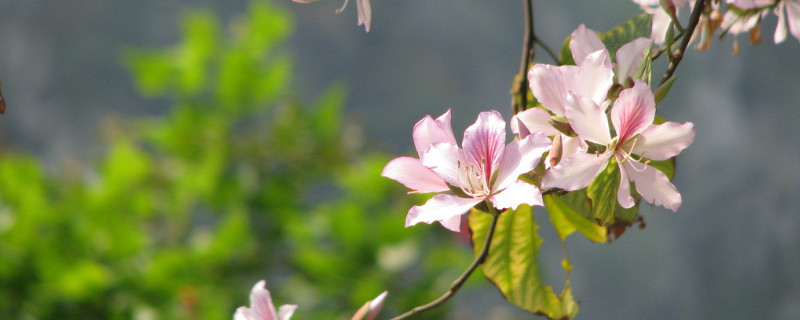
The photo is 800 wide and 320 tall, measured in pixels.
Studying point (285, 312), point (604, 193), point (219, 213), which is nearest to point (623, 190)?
point (604, 193)

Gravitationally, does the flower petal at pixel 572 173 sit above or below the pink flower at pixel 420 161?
below

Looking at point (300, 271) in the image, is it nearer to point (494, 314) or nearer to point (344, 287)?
point (344, 287)

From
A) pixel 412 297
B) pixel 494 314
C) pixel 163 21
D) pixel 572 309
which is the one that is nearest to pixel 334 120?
pixel 412 297

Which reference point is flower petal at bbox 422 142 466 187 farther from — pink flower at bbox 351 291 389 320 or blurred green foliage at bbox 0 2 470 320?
blurred green foliage at bbox 0 2 470 320

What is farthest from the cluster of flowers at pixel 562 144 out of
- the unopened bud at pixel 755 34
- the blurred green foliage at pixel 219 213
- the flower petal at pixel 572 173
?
the blurred green foliage at pixel 219 213

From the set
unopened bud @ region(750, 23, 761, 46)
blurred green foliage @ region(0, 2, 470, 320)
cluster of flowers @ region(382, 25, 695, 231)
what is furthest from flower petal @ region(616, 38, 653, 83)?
blurred green foliage @ region(0, 2, 470, 320)

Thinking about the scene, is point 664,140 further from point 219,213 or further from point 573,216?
point 219,213

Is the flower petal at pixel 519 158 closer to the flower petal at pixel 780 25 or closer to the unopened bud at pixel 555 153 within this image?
the unopened bud at pixel 555 153
